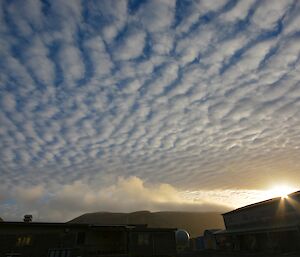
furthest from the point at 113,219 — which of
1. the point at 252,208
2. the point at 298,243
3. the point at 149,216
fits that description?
the point at 298,243

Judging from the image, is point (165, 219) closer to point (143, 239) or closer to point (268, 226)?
point (268, 226)

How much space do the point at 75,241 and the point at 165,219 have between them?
123 metres

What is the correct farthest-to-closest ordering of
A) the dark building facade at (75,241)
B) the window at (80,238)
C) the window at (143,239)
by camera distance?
1. the window at (143,239)
2. the window at (80,238)
3. the dark building facade at (75,241)

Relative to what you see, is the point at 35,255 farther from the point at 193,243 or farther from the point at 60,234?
the point at 193,243

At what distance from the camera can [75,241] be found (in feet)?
97.1

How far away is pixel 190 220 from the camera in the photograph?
148625 mm

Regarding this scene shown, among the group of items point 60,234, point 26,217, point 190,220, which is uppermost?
point 190,220

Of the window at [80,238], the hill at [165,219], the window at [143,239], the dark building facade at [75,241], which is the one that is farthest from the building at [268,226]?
the hill at [165,219]

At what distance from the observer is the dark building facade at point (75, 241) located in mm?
27469

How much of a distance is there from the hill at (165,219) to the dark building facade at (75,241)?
10462 centimetres

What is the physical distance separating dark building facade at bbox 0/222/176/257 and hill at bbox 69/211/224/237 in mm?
104624

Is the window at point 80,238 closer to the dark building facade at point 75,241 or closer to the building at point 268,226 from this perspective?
the dark building facade at point 75,241

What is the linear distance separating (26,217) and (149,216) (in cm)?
11797

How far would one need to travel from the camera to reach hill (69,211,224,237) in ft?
449
